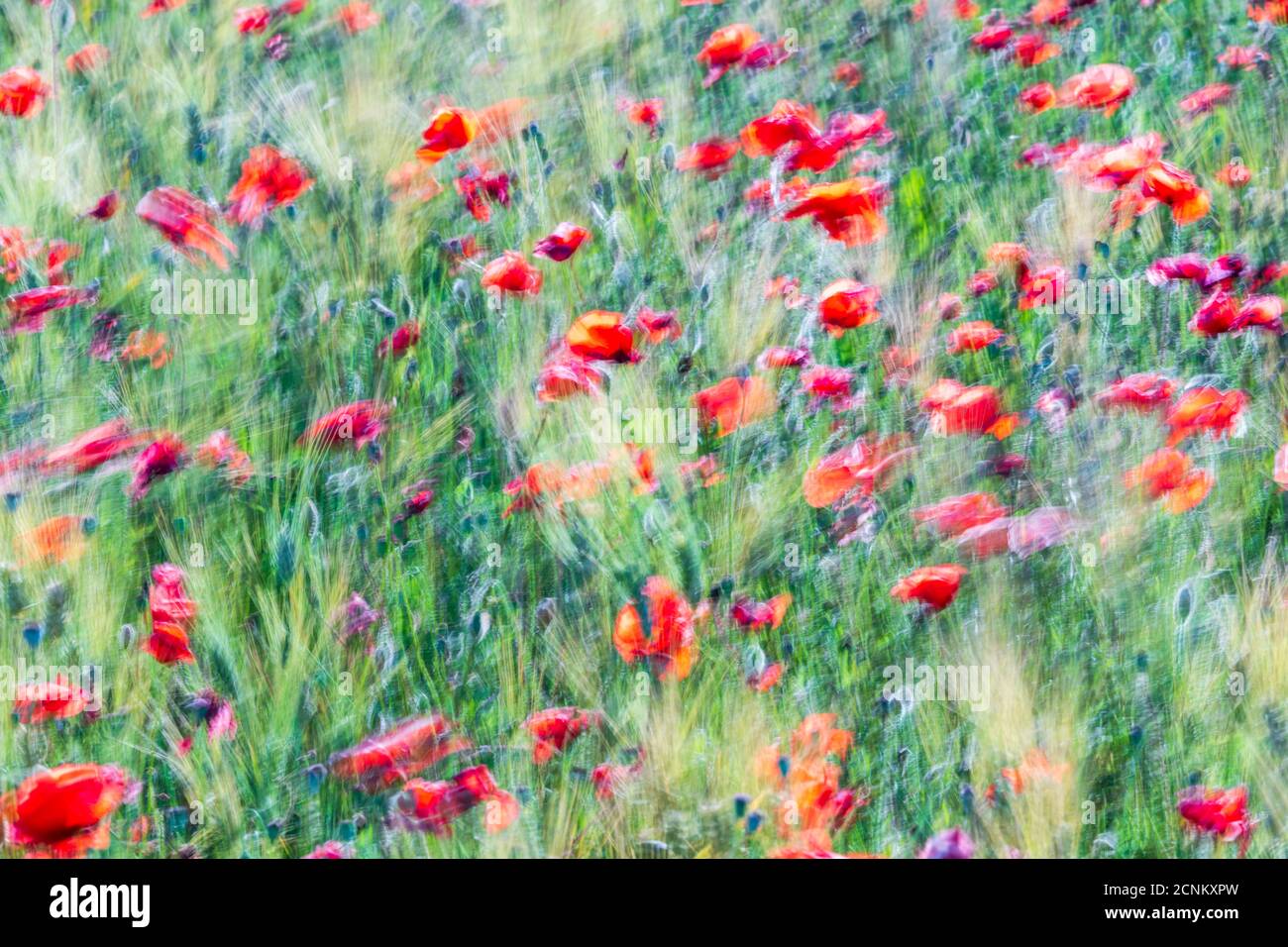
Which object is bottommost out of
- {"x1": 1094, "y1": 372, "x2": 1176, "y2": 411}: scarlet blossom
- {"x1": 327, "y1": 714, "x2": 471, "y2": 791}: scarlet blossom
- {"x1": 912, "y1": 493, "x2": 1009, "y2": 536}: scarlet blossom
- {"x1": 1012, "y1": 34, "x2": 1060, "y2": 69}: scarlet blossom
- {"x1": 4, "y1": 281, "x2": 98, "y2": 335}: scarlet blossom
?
{"x1": 327, "y1": 714, "x2": 471, "y2": 791}: scarlet blossom

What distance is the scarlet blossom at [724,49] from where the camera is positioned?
1.95 m

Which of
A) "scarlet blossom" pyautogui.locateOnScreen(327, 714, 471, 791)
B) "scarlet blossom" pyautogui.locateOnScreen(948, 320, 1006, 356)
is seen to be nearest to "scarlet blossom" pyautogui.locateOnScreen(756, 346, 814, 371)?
"scarlet blossom" pyautogui.locateOnScreen(948, 320, 1006, 356)

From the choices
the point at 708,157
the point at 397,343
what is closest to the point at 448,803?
the point at 397,343

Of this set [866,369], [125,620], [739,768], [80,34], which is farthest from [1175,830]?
[80,34]

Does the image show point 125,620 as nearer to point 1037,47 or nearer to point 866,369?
point 866,369

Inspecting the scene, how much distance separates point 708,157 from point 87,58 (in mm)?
1039

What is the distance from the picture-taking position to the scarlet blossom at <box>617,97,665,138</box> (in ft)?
6.38

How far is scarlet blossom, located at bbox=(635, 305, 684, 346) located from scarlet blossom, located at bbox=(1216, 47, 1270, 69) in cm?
104

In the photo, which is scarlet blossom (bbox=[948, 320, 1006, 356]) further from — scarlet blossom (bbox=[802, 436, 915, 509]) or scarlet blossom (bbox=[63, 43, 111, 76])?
scarlet blossom (bbox=[63, 43, 111, 76])

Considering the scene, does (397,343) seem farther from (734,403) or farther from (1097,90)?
(1097,90)

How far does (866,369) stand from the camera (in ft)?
6.34

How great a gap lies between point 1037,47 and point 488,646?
1.36 meters

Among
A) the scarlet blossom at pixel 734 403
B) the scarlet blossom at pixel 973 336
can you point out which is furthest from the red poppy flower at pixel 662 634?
the scarlet blossom at pixel 973 336
